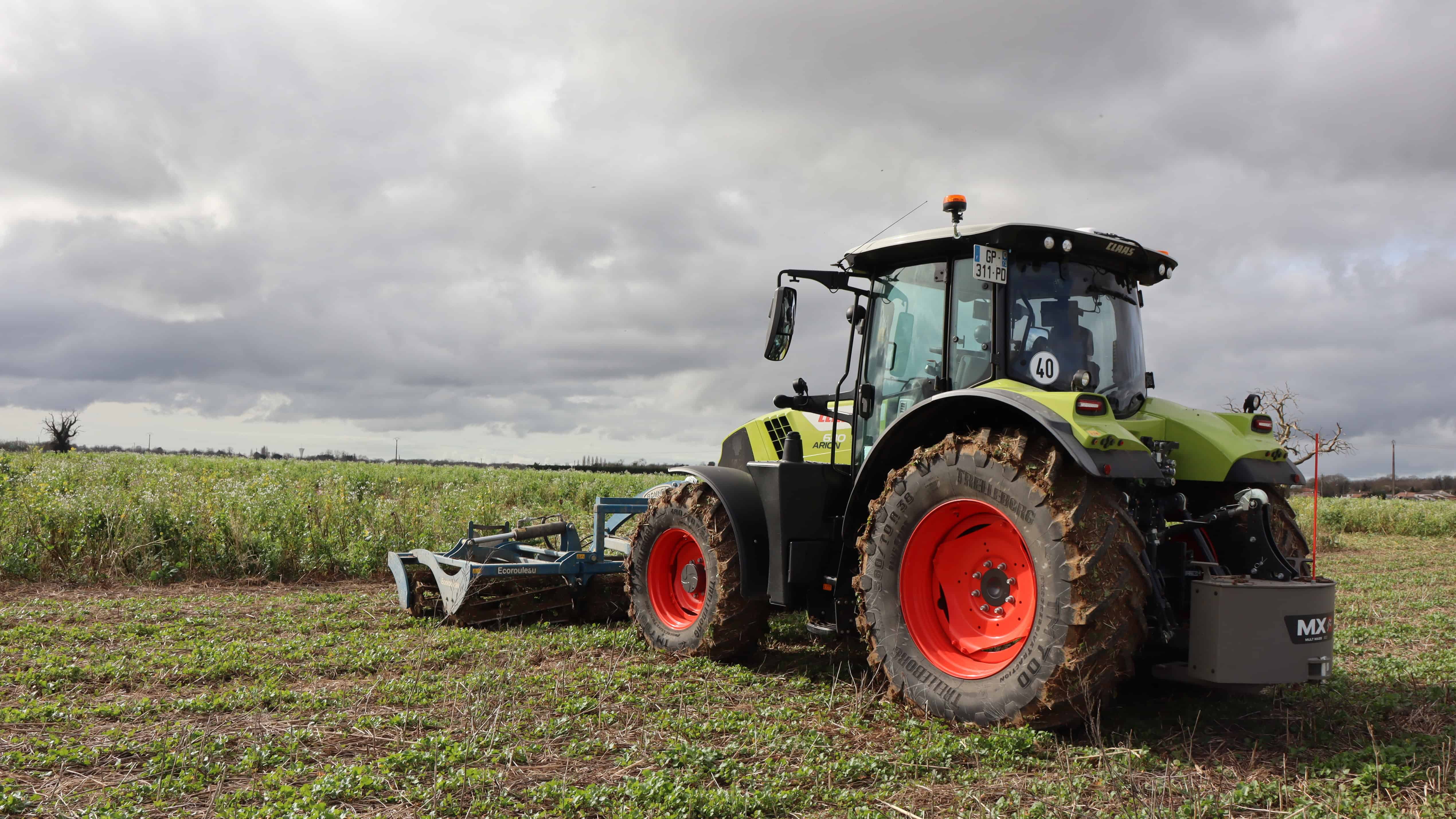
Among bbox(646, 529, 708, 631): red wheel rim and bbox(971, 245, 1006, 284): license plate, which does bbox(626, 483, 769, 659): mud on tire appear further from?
bbox(971, 245, 1006, 284): license plate

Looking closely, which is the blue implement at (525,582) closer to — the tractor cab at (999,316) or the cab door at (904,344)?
the cab door at (904,344)

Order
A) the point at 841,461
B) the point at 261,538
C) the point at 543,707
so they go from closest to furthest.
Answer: the point at 543,707
the point at 841,461
the point at 261,538

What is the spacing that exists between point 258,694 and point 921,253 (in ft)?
15.5

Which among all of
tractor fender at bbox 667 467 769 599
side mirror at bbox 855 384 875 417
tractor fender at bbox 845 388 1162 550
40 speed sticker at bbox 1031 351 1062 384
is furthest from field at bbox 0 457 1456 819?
40 speed sticker at bbox 1031 351 1062 384

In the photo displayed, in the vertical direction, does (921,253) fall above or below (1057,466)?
above

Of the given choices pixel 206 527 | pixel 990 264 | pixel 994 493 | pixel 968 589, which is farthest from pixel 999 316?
pixel 206 527

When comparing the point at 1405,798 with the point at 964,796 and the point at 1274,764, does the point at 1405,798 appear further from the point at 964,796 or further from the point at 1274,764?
the point at 964,796

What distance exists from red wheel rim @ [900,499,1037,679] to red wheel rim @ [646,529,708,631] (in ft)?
7.08

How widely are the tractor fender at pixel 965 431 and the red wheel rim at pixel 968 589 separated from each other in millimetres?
500

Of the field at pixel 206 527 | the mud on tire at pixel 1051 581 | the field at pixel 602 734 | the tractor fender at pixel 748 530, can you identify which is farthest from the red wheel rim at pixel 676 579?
the field at pixel 206 527

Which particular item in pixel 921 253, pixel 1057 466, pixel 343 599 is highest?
pixel 921 253

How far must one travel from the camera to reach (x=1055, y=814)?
3.46 m

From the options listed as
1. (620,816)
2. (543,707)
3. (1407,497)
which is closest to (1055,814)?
(620,816)

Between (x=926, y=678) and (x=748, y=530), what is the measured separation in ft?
5.72
